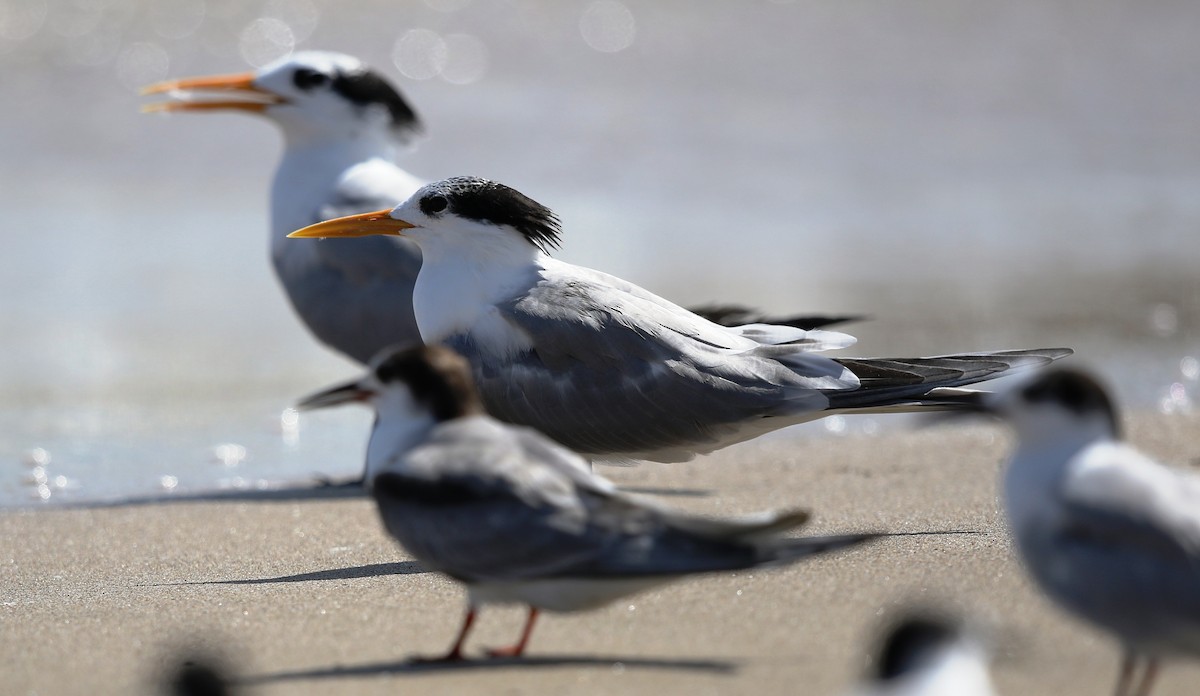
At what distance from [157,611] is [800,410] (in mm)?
1850

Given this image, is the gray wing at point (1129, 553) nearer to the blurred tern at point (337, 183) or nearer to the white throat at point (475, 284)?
the white throat at point (475, 284)

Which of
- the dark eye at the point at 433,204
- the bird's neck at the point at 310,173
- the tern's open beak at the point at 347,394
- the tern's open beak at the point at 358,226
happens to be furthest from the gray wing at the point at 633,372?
the bird's neck at the point at 310,173

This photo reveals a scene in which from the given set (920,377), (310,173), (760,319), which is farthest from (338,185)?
(920,377)

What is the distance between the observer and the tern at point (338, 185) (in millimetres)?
6246

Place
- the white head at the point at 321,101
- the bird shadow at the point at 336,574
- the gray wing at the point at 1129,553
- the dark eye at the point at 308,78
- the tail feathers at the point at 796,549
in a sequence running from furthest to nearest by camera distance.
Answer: the dark eye at the point at 308,78
the white head at the point at 321,101
the bird shadow at the point at 336,574
the tail feathers at the point at 796,549
the gray wing at the point at 1129,553

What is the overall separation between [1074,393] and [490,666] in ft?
3.97

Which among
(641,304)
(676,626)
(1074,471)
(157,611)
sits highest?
(1074,471)

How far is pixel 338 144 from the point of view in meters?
7.09

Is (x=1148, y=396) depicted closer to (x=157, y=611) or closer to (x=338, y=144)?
(x=338, y=144)

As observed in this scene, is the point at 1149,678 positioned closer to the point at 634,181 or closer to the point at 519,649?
the point at 519,649

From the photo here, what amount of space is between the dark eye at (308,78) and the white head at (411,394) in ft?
13.8

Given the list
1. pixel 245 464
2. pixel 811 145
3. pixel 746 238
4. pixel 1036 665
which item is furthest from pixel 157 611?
pixel 811 145

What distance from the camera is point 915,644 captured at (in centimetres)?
251

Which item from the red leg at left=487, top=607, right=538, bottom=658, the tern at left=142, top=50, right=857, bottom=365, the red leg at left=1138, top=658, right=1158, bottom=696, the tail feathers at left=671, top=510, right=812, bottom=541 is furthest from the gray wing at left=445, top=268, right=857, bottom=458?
the red leg at left=1138, top=658, right=1158, bottom=696
